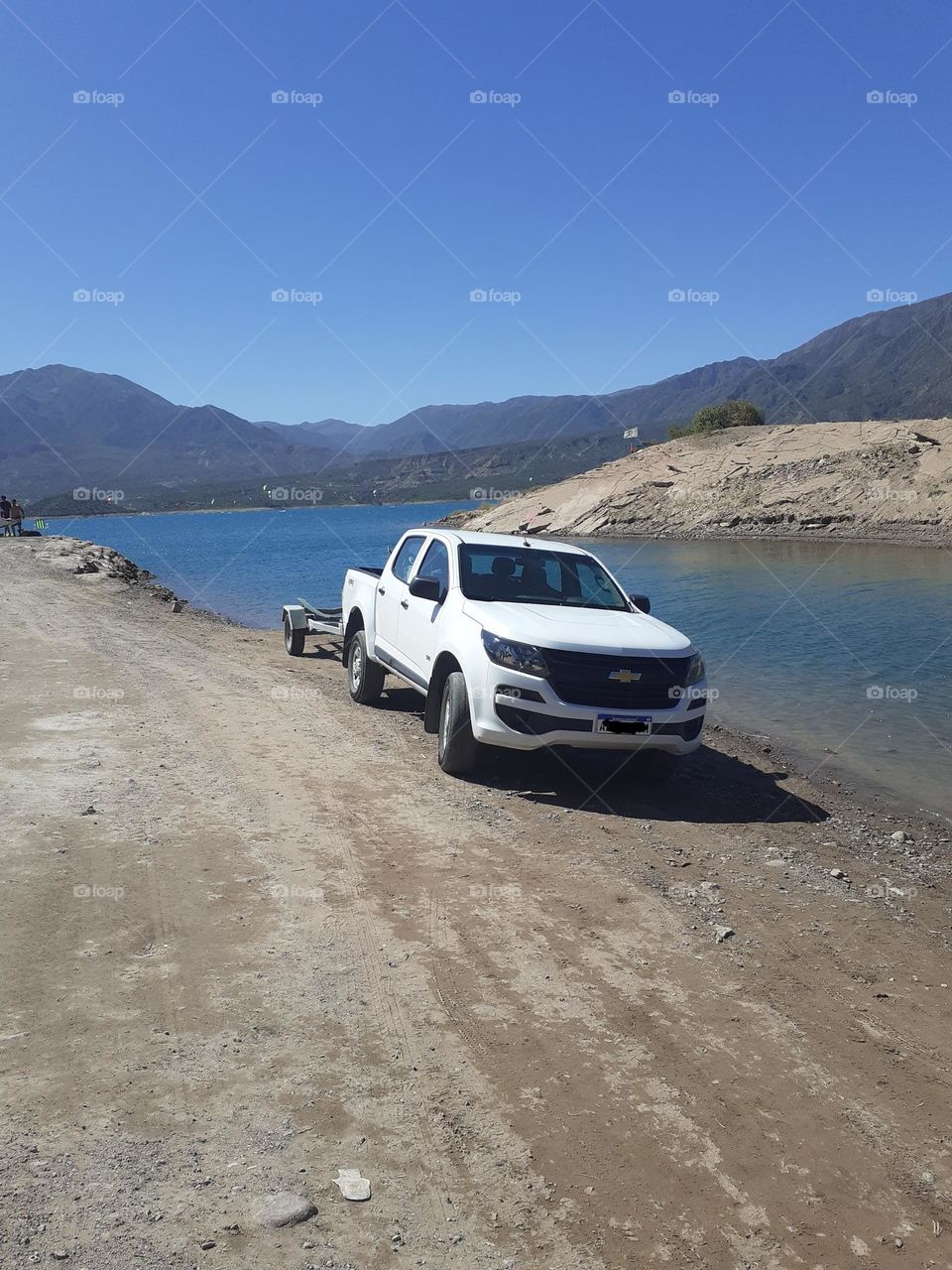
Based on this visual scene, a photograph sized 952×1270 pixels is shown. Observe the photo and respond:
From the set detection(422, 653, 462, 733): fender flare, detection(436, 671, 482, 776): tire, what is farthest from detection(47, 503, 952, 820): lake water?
detection(422, 653, 462, 733): fender flare

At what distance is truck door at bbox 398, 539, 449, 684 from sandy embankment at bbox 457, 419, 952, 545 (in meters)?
36.9

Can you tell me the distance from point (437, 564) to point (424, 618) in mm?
771

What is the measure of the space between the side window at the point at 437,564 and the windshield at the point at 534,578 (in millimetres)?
181

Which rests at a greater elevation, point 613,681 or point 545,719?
point 613,681

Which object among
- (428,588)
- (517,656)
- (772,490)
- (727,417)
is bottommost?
(517,656)

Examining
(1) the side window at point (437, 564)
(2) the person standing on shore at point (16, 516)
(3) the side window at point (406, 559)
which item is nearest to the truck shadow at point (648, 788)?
(1) the side window at point (437, 564)

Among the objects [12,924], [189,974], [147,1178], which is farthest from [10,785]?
[147,1178]

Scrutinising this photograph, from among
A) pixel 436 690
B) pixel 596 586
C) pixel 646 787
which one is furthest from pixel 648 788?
pixel 596 586

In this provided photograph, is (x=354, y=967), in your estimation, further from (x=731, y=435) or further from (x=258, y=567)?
(x=731, y=435)

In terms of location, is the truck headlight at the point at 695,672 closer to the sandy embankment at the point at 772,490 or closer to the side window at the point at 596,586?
the side window at the point at 596,586

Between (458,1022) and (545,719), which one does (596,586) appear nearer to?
(545,719)

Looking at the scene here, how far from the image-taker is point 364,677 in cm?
1083

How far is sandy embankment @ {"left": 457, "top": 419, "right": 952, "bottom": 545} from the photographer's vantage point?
4531cm

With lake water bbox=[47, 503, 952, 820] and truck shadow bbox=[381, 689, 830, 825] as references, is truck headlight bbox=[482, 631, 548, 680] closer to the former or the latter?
truck shadow bbox=[381, 689, 830, 825]
